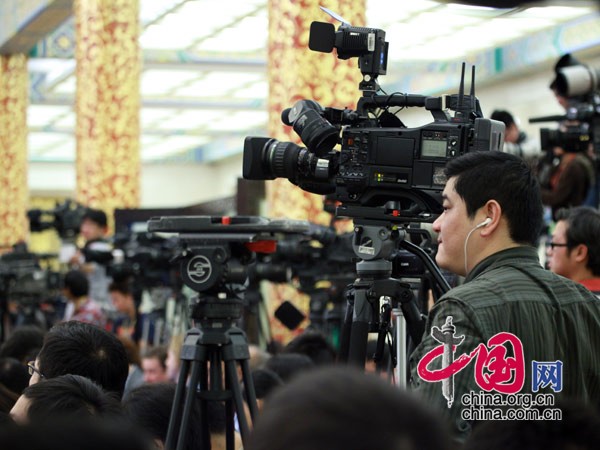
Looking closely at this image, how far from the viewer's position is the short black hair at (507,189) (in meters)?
2.36

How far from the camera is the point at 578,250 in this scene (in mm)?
3932

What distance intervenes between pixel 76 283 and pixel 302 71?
2554 mm

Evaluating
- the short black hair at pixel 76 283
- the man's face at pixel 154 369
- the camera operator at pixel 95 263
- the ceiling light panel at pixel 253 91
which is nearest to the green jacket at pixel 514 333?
the man's face at pixel 154 369

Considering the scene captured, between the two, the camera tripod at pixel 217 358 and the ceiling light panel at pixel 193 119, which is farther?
the ceiling light panel at pixel 193 119

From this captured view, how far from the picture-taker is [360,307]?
299cm

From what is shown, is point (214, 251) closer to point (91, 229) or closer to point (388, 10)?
point (91, 229)

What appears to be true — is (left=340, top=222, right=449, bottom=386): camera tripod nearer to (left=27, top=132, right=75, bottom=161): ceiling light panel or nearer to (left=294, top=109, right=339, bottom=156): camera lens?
(left=294, top=109, right=339, bottom=156): camera lens

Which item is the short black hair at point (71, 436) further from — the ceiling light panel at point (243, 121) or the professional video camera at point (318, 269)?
the ceiling light panel at point (243, 121)

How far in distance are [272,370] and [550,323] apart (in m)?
2.17

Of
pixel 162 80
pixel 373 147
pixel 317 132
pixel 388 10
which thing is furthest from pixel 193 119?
pixel 373 147

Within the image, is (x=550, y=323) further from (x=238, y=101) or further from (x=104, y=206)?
(x=238, y=101)

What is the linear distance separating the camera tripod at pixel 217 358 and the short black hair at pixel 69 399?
928mm

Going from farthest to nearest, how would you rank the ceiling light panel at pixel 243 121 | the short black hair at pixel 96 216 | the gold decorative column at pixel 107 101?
the ceiling light panel at pixel 243 121 → the gold decorative column at pixel 107 101 → the short black hair at pixel 96 216

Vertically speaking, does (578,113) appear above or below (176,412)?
above
